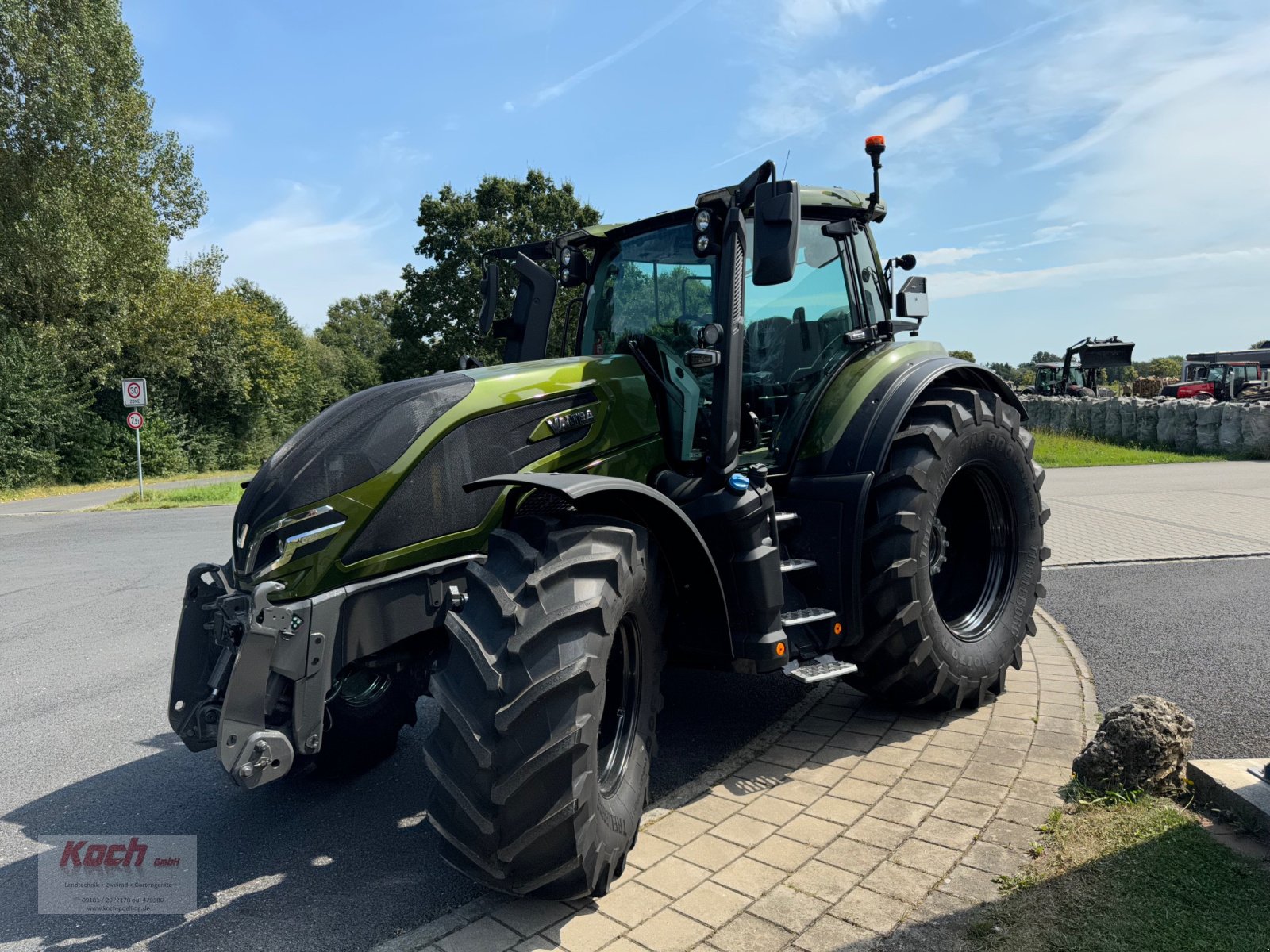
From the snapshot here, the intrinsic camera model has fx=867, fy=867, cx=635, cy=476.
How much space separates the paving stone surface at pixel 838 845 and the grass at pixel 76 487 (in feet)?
68.3

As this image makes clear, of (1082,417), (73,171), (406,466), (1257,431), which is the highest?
(73,171)

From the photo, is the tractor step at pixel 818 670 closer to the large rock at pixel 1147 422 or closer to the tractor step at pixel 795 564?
the tractor step at pixel 795 564

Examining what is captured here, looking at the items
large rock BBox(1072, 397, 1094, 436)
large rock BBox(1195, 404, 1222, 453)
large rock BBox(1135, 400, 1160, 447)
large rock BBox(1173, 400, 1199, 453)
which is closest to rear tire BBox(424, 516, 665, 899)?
large rock BBox(1195, 404, 1222, 453)

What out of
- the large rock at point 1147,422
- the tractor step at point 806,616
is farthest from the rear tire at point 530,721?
the large rock at point 1147,422

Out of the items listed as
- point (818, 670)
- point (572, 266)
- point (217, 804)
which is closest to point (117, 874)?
point (217, 804)

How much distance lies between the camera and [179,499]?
699 inches

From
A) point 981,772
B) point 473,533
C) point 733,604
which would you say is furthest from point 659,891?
point 981,772

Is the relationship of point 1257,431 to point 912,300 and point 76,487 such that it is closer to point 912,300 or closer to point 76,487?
point 912,300

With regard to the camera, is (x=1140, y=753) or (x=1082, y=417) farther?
(x=1082, y=417)

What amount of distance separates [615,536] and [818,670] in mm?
1277

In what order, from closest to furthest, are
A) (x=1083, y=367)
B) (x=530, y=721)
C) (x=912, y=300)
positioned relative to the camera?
(x=530, y=721) → (x=912, y=300) → (x=1083, y=367)

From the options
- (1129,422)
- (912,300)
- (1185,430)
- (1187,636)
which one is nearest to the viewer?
(912,300)

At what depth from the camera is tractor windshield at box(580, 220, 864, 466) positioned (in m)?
4.07

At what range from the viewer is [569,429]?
3389mm
